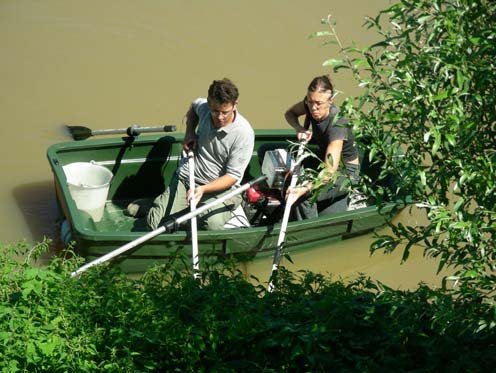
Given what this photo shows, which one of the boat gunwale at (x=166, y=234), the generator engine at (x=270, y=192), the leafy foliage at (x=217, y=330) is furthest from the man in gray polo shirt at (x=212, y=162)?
the leafy foliage at (x=217, y=330)

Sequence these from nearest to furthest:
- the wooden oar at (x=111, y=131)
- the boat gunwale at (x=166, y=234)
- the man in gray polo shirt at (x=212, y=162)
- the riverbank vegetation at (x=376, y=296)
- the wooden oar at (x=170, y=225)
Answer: the riverbank vegetation at (x=376, y=296), the wooden oar at (x=170, y=225), the boat gunwale at (x=166, y=234), the man in gray polo shirt at (x=212, y=162), the wooden oar at (x=111, y=131)

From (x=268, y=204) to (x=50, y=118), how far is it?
3.97m

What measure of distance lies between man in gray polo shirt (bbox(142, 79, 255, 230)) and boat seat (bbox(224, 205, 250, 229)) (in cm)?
6

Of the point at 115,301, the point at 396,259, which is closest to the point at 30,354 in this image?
the point at 115,301

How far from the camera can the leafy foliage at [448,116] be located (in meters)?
3.60

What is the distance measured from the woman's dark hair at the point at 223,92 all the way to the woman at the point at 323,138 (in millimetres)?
689

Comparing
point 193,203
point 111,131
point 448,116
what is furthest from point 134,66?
point 448,116

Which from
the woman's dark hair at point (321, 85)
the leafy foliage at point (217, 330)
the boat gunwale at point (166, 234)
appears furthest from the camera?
the woman's dark hair at point (321, 85)

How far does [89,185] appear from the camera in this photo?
7918 mm

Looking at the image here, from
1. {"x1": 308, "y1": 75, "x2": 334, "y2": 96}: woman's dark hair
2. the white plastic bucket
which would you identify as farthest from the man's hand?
{"x1": 308, "y1": 75, "x2": 334, "y2": 96}: woman's dark hair

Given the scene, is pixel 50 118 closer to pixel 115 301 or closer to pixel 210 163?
pixel 210 163

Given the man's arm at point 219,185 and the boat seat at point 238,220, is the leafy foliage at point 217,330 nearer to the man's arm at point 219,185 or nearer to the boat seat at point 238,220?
the man's arm at point 219,185

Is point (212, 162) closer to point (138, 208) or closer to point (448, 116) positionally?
point (138, 208)

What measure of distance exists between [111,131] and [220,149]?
1707 millimetres
